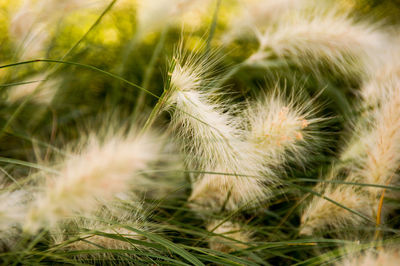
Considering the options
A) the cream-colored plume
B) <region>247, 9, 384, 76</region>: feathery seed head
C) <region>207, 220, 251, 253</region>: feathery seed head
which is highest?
<region>247, 9, 384, 76</region>: feathery seed head

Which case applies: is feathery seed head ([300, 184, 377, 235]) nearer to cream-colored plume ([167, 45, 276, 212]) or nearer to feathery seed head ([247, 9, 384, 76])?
cream-colored plume ([167, 45, 276, 212])

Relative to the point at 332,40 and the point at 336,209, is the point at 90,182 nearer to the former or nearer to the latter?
the point at 336,209

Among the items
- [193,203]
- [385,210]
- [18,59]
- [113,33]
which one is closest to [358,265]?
[385,210]

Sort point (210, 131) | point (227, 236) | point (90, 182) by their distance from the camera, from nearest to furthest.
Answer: point (90, 182), point (210, 131), point (227, 236)

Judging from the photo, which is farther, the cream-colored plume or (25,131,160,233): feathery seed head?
the cream-colored plume

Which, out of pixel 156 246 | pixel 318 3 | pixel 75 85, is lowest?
pixel 156 246

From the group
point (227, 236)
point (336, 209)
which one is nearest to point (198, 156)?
point (227, 236)

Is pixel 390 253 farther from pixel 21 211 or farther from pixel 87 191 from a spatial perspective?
pixel 21 211

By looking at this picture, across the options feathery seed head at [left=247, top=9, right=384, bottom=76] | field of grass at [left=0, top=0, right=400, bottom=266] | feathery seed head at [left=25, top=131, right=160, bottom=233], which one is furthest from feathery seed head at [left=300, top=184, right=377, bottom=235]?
feathery seed head at [left=25, top=131, right=160, bottom=233]
